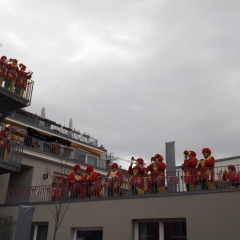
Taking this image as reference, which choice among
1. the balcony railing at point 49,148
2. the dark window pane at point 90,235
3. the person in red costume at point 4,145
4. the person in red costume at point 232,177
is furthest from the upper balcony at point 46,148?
the person in red costume at point 232,177

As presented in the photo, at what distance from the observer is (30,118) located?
1063 inches

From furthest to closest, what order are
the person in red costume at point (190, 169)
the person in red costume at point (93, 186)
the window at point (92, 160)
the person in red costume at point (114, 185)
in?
the window at point (92, 160) < the person in red costume at point (93, 186) < the person in red costume at point (114, 185) < the person in red costume at point (190, 169)

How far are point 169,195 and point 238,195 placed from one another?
217 cm

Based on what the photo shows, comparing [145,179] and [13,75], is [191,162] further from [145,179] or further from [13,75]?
[13,75]

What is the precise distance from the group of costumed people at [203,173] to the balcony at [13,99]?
8.15m

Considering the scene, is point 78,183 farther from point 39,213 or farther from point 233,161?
point 233,161

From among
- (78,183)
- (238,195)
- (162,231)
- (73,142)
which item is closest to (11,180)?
(78,183)

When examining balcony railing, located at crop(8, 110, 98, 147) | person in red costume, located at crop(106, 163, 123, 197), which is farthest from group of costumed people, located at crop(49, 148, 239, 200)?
balcony railing, located at crop(8, 110, 98, 147)

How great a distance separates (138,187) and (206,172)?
99.5 inches

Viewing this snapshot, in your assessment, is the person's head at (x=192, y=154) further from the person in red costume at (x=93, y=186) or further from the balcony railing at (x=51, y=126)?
the balcony railing at (x=51, y=126)

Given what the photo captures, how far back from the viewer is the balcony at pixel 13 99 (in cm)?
1570

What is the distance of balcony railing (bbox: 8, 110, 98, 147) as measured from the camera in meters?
25.7

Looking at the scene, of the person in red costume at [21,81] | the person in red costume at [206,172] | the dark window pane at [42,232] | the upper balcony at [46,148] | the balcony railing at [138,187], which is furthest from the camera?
the upper balcony at [46,148]

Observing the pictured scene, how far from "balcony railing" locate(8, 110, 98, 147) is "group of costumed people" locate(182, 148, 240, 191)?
15.4 metres
